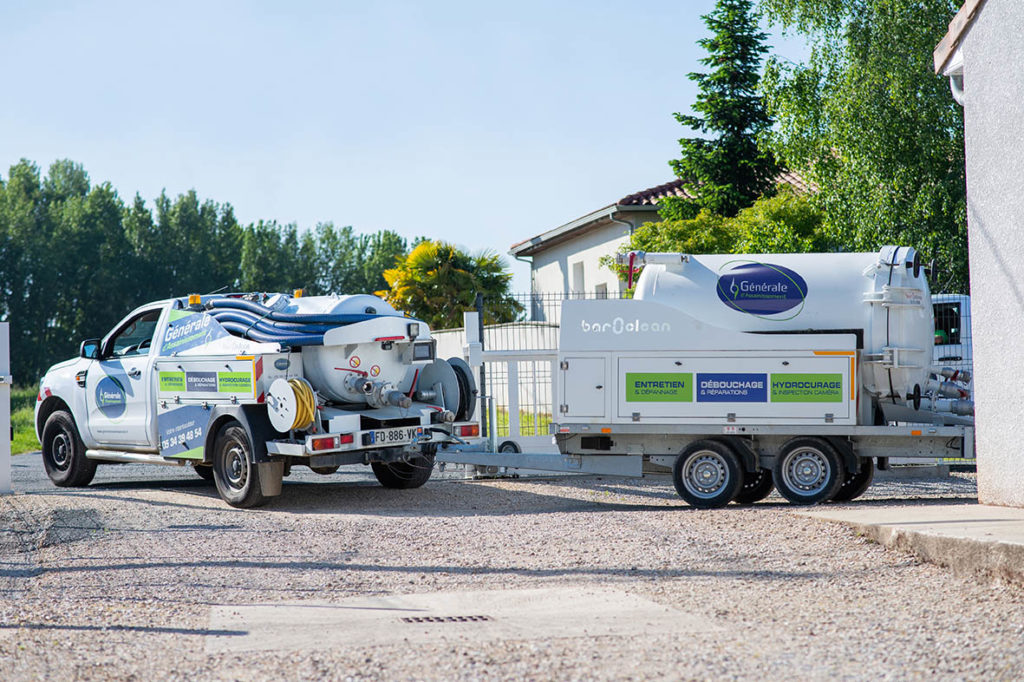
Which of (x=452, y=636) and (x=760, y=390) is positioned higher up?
(x=760, y=390)

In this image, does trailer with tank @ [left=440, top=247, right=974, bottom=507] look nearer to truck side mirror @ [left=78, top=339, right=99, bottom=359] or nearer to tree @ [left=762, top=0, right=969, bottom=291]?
truck side mirror @ [left=78, top=339, right=99, bottom=359]

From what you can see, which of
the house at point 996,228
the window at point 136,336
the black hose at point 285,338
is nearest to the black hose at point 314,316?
the black hose at point 285,338

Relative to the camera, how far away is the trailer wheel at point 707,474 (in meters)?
11.8

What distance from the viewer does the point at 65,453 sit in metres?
14.3

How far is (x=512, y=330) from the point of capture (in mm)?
17812

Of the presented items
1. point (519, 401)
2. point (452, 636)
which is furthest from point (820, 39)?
point (452, 636)

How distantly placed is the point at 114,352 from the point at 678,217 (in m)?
18.2

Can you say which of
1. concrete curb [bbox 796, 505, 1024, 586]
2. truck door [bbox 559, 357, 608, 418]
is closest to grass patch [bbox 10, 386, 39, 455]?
truck door [bbox 559, 357, 608, 418]

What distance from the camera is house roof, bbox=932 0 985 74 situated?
10.3 m

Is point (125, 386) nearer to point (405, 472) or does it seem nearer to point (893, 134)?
point (405, 472)

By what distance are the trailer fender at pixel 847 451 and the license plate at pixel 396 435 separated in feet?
14.3

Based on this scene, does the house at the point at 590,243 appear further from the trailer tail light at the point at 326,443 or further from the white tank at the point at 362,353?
the trailer tail light at the point at 326,443

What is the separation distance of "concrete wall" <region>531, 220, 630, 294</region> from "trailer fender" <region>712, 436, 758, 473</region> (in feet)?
57.0

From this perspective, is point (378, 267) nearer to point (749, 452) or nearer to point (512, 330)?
point (512, 330)
